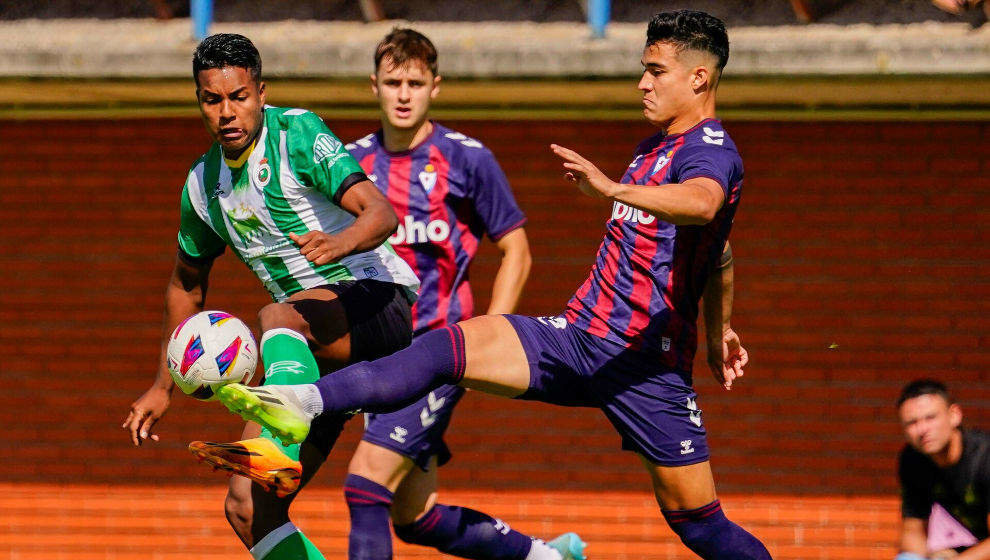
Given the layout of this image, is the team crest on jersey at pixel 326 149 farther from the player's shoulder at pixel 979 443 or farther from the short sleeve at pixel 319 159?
the player's shoulder at pixel 979 443

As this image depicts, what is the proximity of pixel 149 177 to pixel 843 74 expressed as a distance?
4.48m

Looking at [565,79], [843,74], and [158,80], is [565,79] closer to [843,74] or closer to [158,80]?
[843,74]

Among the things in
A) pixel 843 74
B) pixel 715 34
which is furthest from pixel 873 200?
pixel 715 34

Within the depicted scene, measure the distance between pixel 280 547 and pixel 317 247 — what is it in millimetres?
1599

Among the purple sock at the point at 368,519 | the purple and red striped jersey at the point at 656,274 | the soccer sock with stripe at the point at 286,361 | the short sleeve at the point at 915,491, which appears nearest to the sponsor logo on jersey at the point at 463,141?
the purple and red striped jersey at the point at 656,274

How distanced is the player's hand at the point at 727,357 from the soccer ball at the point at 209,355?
190 centimetres

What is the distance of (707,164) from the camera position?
16.0ft

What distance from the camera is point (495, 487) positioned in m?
8.73

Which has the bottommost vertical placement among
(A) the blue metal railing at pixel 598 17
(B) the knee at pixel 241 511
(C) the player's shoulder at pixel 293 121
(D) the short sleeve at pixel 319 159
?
(B) the knee at pixel 241 511

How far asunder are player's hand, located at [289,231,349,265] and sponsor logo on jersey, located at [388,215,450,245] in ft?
5.96

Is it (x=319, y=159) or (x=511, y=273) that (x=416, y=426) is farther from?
(x=319, y=159)

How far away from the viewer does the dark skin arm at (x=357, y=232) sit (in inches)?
184

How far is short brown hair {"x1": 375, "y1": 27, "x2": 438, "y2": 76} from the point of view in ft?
21.2

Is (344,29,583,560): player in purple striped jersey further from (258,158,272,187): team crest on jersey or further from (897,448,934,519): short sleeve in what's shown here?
(897,448,934,519): short sleeve
